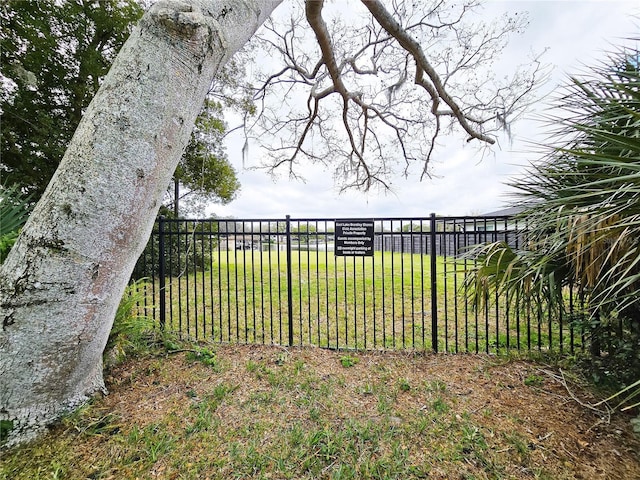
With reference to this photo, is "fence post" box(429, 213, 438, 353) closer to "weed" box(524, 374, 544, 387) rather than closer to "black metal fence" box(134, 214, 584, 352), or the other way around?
"black metal fence" box(134, 214, 584, 352)

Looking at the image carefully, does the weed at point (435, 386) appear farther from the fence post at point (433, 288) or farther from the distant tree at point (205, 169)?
the distant tree at point (205, 169)

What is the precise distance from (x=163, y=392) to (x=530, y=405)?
3275 mm

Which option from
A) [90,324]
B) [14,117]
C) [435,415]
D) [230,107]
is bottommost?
[435,415]

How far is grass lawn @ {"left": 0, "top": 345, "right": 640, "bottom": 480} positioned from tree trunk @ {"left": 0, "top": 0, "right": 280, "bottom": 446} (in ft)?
1.34

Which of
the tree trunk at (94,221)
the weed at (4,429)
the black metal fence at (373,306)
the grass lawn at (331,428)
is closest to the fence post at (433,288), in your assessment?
the black metal fence at (373,306)

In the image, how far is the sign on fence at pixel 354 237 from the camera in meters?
3.51

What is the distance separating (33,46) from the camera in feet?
18.5

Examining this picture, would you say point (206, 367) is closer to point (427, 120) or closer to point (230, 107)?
point (427, 120)

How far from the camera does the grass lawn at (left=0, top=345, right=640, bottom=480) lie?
1.63 metres

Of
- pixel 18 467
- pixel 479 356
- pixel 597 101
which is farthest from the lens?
pixel 479 356

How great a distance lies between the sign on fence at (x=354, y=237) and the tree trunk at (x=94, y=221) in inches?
87.7

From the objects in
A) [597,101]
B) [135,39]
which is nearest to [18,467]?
[135,39]

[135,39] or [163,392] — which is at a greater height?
[135,39]

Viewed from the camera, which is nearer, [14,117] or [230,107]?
[14,117]
